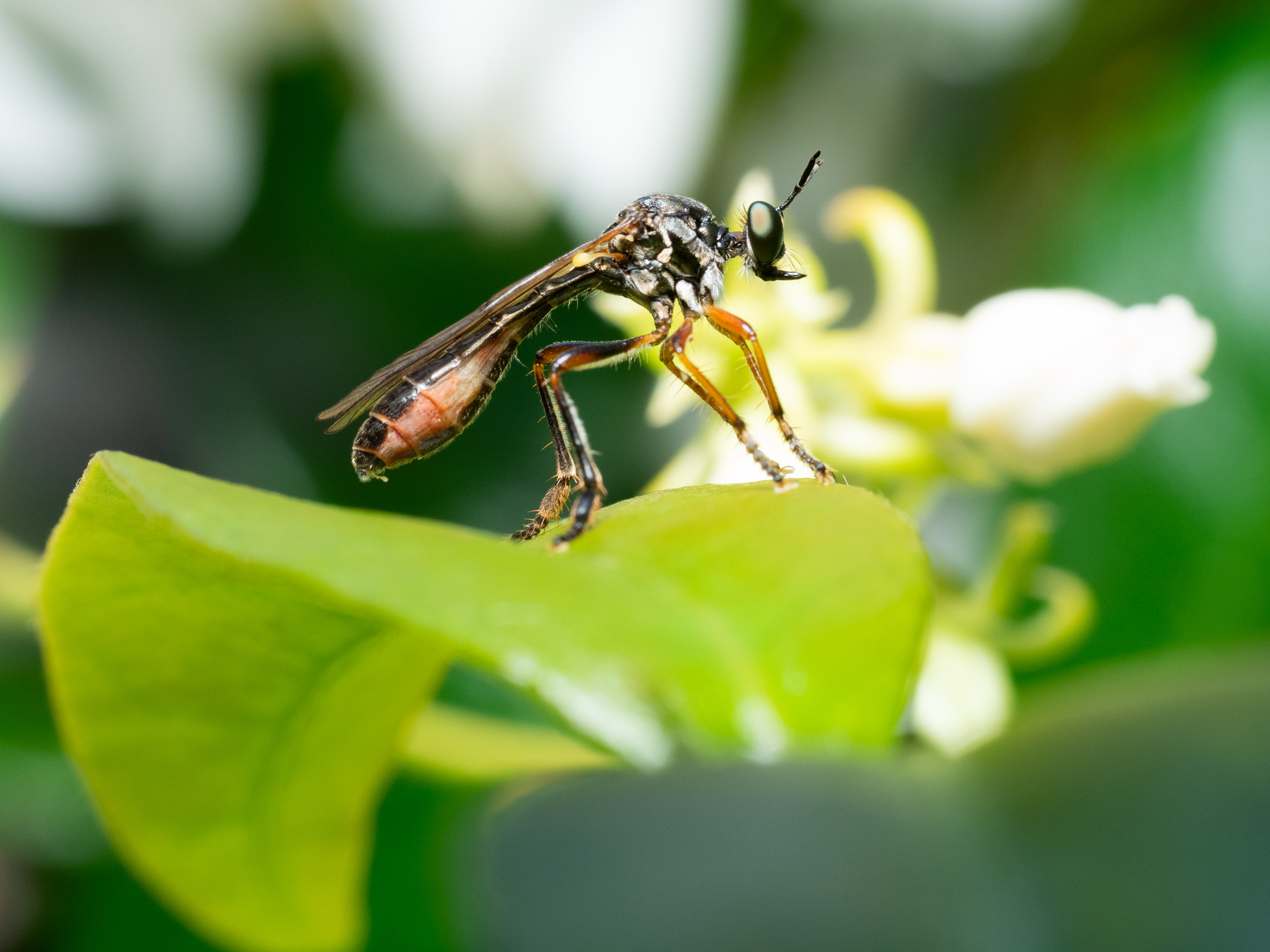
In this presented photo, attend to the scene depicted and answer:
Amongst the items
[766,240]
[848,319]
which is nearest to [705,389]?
[766,240]

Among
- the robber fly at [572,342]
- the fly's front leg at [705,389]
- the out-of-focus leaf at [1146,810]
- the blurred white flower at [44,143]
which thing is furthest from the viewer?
the blurred white flower at [44,143]

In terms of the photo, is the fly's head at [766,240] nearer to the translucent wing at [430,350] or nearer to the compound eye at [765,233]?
the compound eye at [765,233]

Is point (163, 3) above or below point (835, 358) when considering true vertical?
above

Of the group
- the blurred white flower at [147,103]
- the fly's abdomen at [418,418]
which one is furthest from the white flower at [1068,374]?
the blurred white flower at [147,103]

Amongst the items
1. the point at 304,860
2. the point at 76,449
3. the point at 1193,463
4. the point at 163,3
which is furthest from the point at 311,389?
the point at 1193,463

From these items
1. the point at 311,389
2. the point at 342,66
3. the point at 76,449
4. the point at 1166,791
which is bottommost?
the point at 76,449

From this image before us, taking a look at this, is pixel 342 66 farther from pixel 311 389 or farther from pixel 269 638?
pixel 269 638
